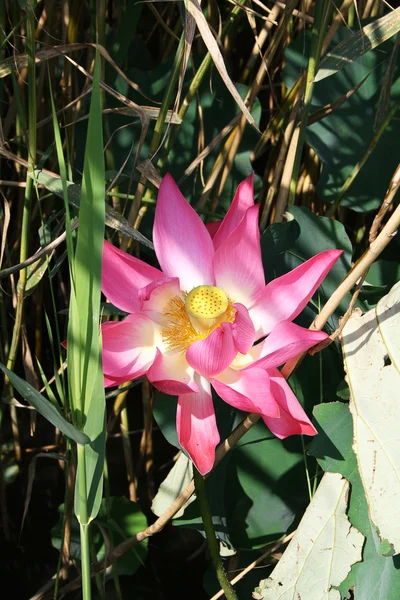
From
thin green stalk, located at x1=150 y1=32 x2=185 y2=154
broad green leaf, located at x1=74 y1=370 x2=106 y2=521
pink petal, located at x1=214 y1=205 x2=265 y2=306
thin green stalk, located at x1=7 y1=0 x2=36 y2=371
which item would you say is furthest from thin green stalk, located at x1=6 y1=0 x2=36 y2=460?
broad green leaf, located at x1=74 y1=370 x2=106 y2=521

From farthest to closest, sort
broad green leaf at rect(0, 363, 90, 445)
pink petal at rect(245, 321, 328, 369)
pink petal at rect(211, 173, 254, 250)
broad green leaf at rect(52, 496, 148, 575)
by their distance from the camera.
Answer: broad green leaf at rect(52, 496, 148, 575), pink petal at rect(211, 173, 254, 250), pink petal at rect(245, 321, 328, 369), broad green leaf at rect(0, 363, 90, 445)

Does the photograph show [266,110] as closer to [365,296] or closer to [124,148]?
[124,148]

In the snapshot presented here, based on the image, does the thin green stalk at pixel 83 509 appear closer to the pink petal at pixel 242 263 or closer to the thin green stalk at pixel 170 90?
the pink petal at pixel 242 263

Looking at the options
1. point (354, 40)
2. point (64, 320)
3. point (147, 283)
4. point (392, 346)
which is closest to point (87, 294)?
point (147, 283)

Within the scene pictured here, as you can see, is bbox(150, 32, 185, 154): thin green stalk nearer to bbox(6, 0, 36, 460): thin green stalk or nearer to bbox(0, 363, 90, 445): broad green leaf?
bbox(6, 0, 36, 460): thin green stalk

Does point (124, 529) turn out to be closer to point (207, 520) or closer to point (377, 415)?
point (207, 520)

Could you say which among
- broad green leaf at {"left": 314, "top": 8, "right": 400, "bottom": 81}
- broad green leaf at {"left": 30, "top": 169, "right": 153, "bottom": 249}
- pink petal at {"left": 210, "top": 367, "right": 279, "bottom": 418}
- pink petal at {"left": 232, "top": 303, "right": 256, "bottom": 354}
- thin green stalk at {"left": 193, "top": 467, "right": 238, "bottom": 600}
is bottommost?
thin green stalk at {"left": 193, "top": 467, "right": 238, "bottom": 600}
